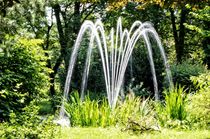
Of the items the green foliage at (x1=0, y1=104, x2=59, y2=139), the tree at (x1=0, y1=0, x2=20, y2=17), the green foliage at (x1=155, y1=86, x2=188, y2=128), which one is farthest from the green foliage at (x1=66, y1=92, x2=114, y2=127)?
the tree at (x1=0, y1=0, x2=20, y2=17)

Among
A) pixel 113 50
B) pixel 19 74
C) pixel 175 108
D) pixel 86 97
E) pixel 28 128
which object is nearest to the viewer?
pixel 28 128

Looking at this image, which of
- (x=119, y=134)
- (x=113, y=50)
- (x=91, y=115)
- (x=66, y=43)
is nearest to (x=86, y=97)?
(x=91, y=115)

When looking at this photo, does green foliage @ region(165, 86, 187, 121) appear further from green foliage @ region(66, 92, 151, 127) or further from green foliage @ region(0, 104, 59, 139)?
green foliage @ region(0, 104, 59, 139)

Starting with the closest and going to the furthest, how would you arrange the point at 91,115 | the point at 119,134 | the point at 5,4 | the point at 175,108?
the point at 5,4
the point at 119,134
the point at 91,115
the point at 175,108

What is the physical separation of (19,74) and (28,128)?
331cm

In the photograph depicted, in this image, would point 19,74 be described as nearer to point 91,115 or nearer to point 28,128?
point 91,115

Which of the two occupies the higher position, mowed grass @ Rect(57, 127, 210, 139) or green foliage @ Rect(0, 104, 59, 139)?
green foliage @ Rect(0, 104, 59, 139)

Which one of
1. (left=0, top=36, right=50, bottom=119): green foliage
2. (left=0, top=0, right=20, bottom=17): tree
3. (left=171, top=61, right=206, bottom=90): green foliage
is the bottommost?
(left=171, top=61, right=206, bottom=90): green foliage

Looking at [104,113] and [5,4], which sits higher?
[5,4]

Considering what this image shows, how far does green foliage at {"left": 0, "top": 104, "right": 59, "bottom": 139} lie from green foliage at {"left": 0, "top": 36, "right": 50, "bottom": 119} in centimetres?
224

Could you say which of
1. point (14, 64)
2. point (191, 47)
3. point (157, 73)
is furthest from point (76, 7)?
point (14, 64)

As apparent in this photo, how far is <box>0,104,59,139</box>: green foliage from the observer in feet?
19.3

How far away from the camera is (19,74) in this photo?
9242 millimetres

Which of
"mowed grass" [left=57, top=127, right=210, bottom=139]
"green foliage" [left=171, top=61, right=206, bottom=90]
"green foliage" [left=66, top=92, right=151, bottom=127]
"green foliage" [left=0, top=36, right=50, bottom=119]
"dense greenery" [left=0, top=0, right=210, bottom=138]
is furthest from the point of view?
"green foliage" [left=171, top=61, right=206, bottom=90]
